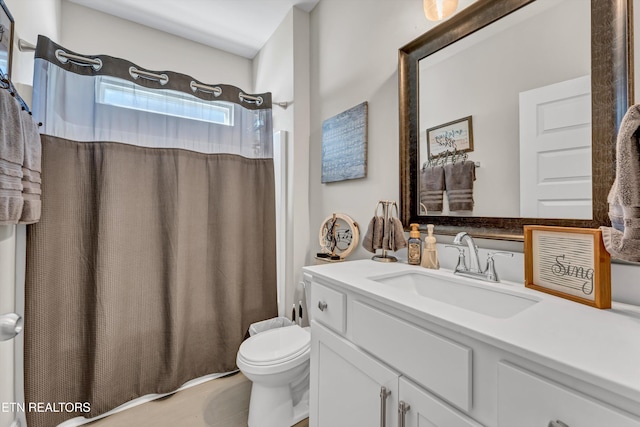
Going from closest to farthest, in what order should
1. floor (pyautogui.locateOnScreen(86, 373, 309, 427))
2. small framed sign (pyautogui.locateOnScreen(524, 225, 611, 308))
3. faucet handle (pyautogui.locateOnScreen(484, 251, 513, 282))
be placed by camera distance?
small framed sign (pyautogui.locateOnScreen(524, 225, 611, 308)) → faucet handle (pyautogui.locateOnScreen(484, 251, 513, 282)) → floor (pyautogui.locateOnScreen(86, 373, 309, 427))

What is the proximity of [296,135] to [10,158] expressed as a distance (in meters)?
1.50

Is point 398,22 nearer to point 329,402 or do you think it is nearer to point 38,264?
point 329,402

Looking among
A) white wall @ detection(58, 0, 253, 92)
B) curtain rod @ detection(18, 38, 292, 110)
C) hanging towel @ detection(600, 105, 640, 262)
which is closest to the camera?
hanging towel @ detection(600, 105, 640, 262)

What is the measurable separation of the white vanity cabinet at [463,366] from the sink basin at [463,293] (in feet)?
0.38

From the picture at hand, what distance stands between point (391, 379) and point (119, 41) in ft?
9.57

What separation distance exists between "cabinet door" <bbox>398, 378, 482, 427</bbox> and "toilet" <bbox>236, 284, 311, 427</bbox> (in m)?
0.76

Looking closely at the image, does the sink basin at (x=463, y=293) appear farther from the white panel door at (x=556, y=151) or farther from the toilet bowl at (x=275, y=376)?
the toilet bowl at (x=275, y=376)

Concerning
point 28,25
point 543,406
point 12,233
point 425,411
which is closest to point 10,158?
point 12,233

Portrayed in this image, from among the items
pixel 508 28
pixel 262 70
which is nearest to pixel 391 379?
pixel 508 28

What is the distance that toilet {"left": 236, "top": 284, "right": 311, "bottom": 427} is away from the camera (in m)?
1.34

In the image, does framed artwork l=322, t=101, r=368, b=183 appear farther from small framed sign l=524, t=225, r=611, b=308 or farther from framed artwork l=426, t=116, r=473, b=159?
small framed sign l=524, t=225, r=611, b=308

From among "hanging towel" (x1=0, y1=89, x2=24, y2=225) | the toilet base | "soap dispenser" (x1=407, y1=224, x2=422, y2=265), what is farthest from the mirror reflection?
"hanging towel" (x1=0, y1=89, x2=24, y2=225)

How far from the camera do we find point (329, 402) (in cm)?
105

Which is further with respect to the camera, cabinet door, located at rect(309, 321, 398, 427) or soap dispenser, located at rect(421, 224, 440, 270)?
soap dispenser, located at rect(421, 224, 440, 270)
